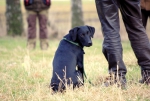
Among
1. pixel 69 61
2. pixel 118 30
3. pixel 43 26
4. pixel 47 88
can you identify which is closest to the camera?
pixel 69 61

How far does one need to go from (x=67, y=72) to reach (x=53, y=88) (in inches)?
11.8

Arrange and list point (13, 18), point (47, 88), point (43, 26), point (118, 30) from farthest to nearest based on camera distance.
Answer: point (13, 18) < point (43, 26) < point (47, 88) < point (118, 30)

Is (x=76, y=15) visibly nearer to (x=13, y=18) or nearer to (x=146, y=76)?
(x=13, y=18)

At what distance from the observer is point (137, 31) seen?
4879 millimetres

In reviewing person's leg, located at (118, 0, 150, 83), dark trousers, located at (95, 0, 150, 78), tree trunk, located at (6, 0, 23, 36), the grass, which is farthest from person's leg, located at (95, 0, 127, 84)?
tree trunk, located at (6, 0, 23, 36)

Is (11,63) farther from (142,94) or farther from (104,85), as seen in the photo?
(142,94)

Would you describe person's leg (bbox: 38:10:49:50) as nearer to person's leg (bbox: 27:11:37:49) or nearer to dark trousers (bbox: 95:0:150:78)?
person's leg (bbox: 27:11:37:49)

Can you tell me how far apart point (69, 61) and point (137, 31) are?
1054mm

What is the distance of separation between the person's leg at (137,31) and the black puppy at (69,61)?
24.7 inches

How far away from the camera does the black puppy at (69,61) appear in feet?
15.1

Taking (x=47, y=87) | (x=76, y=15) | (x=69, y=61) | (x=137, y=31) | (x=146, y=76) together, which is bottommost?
(x=76, y=15)

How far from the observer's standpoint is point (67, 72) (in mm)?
4617

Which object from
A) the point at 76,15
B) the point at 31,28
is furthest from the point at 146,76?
the point at 76,15

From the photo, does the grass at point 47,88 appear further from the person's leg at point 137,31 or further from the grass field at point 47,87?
the person's leg at point 137,31
